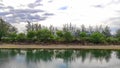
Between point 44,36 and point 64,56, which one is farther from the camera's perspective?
point 44,36

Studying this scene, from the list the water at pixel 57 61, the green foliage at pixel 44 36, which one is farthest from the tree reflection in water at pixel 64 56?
the green foliage at pixel 44 36

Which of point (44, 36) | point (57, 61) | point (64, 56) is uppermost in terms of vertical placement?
point (44, 36)

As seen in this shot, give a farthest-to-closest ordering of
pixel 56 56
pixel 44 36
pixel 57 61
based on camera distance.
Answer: pixel 44 36 < pixel 56 56 < pixel 57 61

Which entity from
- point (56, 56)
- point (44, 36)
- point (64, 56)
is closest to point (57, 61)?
point (56, 56)

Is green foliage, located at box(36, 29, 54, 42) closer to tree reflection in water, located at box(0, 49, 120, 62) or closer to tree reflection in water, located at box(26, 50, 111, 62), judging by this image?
tree reflection in water, located at box(0, 49, 120, 62)

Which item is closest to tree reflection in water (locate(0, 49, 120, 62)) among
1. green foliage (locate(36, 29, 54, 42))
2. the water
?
the water

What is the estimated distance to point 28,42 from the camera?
230 ft

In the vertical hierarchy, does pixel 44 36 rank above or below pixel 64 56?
above

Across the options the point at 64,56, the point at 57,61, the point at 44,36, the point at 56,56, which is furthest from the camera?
the point at 44,36

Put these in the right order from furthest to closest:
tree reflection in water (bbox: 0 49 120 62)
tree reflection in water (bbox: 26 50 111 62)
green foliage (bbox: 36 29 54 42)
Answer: green foliage (bbox: 36 29 54 42)
tree reflection in water (bbox: 26 50 111 62)
tree reflection in water (bbox: 0 49 120 62)

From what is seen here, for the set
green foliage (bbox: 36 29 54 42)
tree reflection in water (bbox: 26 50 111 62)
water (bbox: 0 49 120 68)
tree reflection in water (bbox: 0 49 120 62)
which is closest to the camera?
water (bbox: 0 49 120 68)

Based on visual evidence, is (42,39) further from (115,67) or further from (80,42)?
(115,67)

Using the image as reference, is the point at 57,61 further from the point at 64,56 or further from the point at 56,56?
the point at 64,56

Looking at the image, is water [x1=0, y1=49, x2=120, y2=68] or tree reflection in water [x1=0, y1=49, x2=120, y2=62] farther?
tree reflection in water [x1=0, y1=49, x2=120, y2=62]
